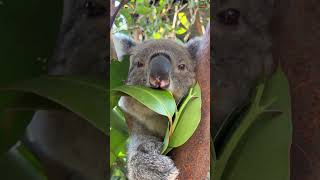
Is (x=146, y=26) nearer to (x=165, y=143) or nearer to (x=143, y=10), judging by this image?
(x=143, y=10)

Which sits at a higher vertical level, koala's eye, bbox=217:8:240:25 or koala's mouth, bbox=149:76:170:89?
koala's eye, bbox=217:8:240:25

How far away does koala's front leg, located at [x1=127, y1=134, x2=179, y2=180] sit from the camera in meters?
0.80

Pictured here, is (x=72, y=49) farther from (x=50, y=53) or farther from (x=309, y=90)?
(x=309, y=90)

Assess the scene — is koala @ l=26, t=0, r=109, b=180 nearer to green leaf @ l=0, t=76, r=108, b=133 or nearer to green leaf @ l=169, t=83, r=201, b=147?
green leaf @ l=0, t=76, r=108, b=133

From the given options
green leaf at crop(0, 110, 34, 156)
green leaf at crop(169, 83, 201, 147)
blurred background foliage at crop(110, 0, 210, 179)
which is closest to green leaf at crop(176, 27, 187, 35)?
blurred background foliage at crop(110, 0, 210, 179)

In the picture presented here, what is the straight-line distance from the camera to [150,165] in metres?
0.80

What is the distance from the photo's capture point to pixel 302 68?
34.8 inches

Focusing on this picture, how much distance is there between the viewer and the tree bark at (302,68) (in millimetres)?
881

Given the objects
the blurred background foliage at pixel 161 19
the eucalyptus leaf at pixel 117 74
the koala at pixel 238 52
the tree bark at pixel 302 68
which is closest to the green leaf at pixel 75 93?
the eucalyptus leaf at pixel 117 74

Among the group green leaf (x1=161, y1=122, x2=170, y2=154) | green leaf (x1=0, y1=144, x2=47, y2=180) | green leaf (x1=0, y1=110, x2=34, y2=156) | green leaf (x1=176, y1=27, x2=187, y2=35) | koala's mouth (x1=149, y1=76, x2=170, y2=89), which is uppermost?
green leaf (x1=176, y1=27, x2=187, y2=35)

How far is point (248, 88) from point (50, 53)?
395mm

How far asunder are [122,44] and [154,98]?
0.13m

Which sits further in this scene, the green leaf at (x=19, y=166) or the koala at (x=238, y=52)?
the koala at (x=238, y=52)

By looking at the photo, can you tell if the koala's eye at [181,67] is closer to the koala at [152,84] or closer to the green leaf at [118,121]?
the koala at [152,84]
